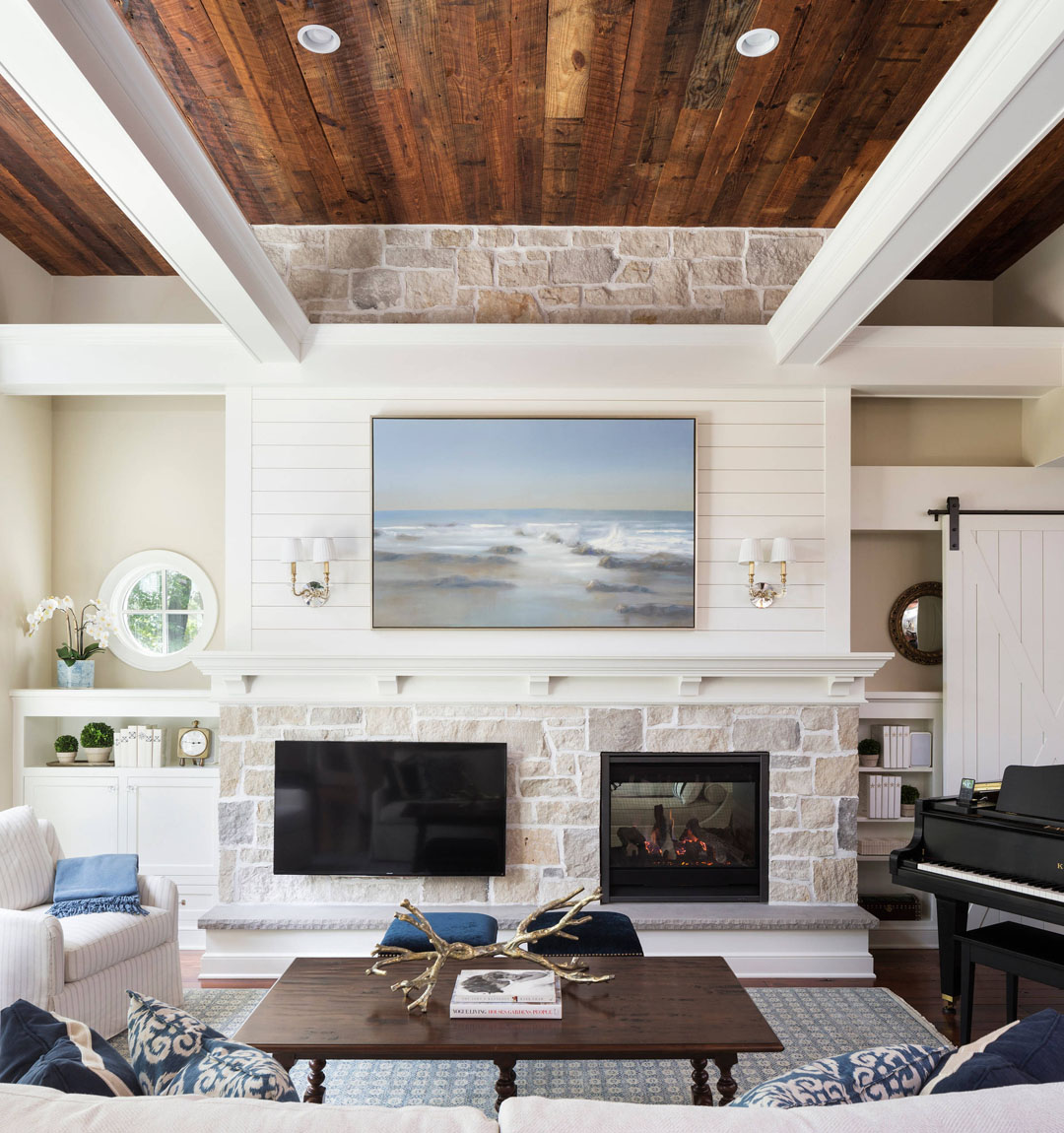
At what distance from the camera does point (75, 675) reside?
4566mm

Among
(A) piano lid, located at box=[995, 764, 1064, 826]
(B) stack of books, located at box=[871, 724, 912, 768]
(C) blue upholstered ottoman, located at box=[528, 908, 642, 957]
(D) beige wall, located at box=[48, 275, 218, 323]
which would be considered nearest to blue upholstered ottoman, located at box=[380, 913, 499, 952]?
(C) blue upholstered ottoman, located at box=[528, 908, 642, 957]

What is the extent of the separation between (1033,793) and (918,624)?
56.6 inches

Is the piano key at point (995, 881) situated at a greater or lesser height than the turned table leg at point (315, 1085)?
greater

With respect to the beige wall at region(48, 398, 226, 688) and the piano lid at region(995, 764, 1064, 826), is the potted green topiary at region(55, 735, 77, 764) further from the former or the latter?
the piano lid at region(995, 764, 1064, 826)

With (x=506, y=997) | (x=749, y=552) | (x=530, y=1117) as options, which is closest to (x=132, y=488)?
(x=749, y=552)

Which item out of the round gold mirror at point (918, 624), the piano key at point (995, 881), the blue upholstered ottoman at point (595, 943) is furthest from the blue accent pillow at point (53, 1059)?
the round gold mirror at point (918, 624)

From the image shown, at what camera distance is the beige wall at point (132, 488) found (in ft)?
15.8

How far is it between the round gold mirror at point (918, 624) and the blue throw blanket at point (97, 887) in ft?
12.1

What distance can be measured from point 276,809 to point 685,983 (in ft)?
6.94

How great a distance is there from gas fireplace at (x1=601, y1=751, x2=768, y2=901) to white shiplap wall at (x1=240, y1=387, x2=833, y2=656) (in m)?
0.56

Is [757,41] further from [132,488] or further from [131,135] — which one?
[132,488]

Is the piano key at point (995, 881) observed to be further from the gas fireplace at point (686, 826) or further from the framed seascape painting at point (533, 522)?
the framed seascape painting at point (533, 522)

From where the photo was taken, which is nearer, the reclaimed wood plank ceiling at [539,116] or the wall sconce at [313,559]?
the reclaimed wood plank ceiling at [539,116]

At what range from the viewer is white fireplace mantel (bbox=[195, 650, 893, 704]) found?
3.99m
